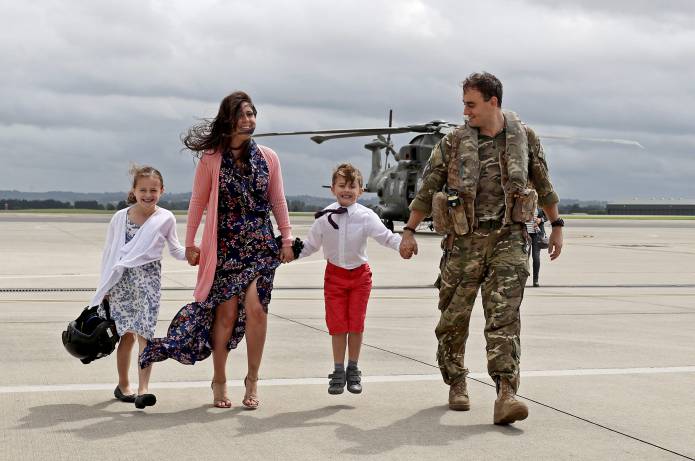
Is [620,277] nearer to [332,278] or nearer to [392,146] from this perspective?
[332,278]

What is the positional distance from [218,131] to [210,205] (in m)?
0.46

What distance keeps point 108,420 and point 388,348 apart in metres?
3.35

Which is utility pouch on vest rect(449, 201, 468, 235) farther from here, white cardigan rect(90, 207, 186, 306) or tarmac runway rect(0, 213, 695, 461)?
white cardigan rect(90, 207, 186, 306)

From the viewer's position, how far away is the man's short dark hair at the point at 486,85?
20.6 ft

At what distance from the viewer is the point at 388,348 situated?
28.8 feet

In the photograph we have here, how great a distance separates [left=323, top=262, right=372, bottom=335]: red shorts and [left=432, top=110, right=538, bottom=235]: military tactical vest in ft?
2.33

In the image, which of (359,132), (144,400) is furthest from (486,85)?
(359,132)

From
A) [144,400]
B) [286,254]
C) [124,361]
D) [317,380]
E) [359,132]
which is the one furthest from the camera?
[359,132]

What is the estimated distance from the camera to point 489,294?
247 inches

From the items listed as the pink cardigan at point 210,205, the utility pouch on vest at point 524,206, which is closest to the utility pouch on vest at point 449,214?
the utility pouch on vest at point 524,206

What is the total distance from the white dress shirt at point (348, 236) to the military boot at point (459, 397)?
99 cm

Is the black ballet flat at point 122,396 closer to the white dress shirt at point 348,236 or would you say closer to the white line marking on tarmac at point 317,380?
the white line marking on tarmac at point 317,380

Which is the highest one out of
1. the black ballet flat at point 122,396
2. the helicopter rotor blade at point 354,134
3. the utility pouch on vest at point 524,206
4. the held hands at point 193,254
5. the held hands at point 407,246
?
the helicopter rotor blade at point 354,134

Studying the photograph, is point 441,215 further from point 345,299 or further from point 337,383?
point 337,383
